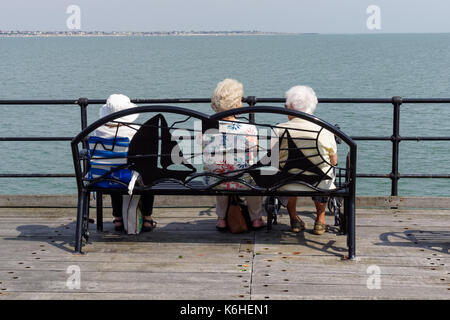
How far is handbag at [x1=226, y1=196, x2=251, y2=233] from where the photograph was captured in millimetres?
5227

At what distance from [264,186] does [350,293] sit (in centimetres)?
103

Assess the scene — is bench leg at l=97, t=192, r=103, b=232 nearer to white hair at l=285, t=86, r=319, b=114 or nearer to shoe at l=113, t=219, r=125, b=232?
shoe at l=113, t=219, r=125, b=232

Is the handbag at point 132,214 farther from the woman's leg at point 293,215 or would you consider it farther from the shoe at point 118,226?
the woman's leg at point 293,215

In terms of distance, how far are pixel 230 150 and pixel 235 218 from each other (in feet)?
2.18

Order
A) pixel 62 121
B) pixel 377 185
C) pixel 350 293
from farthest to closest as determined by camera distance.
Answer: pixel 62 121 → pixel 377 185 → pixel 350 293

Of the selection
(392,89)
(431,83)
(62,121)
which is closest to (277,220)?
(62,121)

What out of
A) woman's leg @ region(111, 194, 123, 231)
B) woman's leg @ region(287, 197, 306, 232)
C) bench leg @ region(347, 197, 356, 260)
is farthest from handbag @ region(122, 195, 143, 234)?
bench leg @ region(347, 197, 356, 260)

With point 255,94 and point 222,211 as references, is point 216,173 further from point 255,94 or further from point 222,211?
point 255,94

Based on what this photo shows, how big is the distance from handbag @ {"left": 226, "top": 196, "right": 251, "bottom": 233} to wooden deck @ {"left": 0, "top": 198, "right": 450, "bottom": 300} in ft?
0.24

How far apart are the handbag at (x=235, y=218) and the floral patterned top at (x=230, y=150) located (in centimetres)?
39

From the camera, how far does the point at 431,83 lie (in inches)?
1706

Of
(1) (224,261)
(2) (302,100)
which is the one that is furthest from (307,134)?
(1) (224,261)
